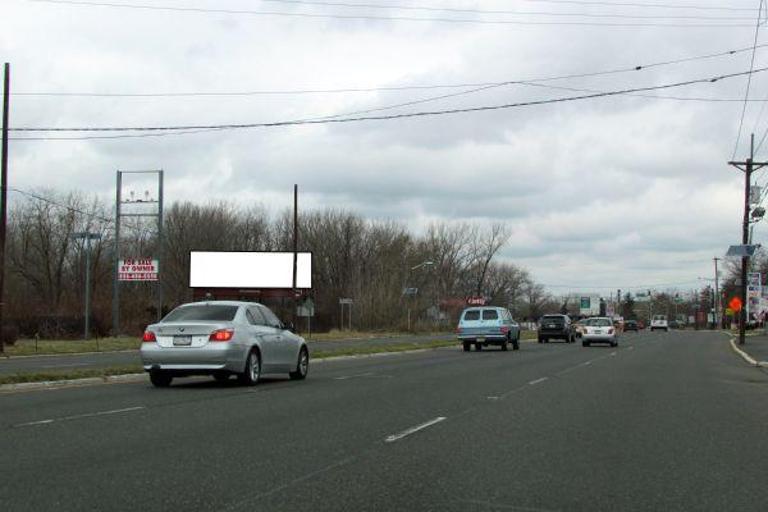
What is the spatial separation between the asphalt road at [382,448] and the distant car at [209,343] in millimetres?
435

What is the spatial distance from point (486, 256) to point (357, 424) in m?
98.0

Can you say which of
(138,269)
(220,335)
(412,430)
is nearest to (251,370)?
(220,335)

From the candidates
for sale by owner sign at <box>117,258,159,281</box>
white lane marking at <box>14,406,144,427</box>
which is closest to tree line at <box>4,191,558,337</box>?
for sale by owner sign at <box>117,258,159,281</box>

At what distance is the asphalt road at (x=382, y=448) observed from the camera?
671 centimetres

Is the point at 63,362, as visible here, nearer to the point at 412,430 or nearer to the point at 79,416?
the point at 79,416

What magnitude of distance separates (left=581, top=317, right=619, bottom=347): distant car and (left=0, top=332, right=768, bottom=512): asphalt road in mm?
27409

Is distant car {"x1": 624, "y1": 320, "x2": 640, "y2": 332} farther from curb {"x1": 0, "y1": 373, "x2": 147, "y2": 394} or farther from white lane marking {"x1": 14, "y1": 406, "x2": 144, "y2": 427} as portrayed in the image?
white lane marking {"x1": 14, "y1": 406, "x2": 144, "y2": 427}

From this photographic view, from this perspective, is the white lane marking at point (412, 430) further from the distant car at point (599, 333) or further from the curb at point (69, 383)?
the distant car at point (599, 333)

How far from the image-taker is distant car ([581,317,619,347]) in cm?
4375

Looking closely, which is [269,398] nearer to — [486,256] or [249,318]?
[249,318]

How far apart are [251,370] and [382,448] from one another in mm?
7447

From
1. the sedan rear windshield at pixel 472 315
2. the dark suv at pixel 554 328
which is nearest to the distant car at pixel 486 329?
the sedan rear windshield at pixel 472 315

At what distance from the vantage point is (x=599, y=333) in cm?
4394

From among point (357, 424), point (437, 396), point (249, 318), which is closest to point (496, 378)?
point (437, 396)
